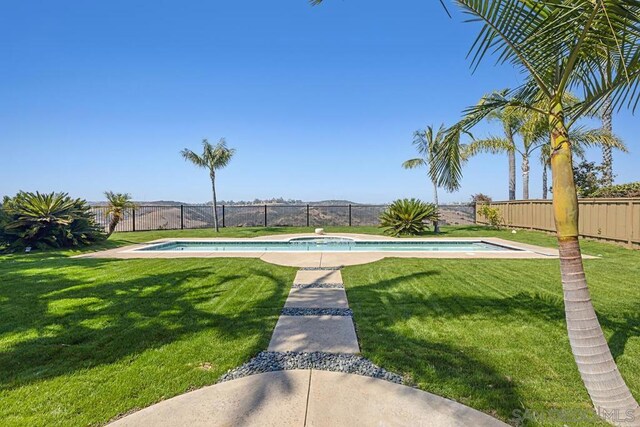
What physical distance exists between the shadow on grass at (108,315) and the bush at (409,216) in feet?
27.5

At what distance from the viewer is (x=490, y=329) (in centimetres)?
333

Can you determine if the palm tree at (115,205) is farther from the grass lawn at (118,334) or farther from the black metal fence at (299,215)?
the black metal fence at (299,215)

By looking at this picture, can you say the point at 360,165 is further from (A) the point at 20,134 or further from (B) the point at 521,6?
(B) the point at 521,6

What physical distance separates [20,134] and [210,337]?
17.5 metres

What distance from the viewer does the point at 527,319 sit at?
360cm

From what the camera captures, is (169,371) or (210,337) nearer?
(169,371)

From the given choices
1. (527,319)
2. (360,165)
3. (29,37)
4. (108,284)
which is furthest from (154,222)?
(527,319)

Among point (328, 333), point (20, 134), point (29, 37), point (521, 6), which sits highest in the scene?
point (29, 37)

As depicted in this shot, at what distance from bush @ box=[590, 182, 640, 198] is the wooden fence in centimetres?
197

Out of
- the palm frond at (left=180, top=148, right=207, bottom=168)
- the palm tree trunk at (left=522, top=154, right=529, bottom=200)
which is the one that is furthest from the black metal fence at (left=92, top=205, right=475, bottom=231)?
the palm frond at (left=180, top=148, right=207, bottom=168)

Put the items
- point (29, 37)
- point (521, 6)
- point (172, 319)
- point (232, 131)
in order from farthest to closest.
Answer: point (232, 131), point (29, 37), point (172, 319), point (521, 6)

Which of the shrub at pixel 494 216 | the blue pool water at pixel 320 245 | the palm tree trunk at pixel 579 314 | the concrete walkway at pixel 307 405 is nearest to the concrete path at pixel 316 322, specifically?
the concrete walkway at pixel 307 405

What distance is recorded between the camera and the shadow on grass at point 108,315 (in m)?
2.69

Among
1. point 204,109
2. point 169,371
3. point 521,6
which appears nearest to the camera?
point 521,6
